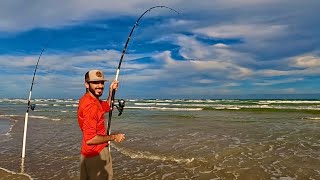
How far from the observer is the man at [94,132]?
3650 millimetres

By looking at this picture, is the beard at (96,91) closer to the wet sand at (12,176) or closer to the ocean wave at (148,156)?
the wet sand at (12,176)

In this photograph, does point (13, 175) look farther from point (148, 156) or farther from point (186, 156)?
point (186, 156)

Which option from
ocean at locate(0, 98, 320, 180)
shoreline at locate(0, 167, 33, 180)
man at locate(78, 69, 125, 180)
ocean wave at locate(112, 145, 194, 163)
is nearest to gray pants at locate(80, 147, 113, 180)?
man at locate(78, 69, 125, 180)

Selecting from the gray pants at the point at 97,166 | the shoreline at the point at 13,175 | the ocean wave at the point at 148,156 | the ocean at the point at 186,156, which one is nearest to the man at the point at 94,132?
the gray pants at the point at 97,166

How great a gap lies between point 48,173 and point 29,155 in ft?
8.21

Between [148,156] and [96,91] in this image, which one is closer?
[96,91]

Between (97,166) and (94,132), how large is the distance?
0.60 metres

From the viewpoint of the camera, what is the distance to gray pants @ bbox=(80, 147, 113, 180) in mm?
3980

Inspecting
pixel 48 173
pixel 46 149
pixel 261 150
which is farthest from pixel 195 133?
pixel 48 173

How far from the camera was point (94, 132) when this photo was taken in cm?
364

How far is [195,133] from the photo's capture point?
14.3 metres

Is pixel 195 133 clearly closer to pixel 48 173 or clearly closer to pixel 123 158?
pixel 123 158

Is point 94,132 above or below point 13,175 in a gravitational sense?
above

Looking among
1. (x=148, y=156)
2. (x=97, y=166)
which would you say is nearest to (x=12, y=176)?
(x=148, y=156)
